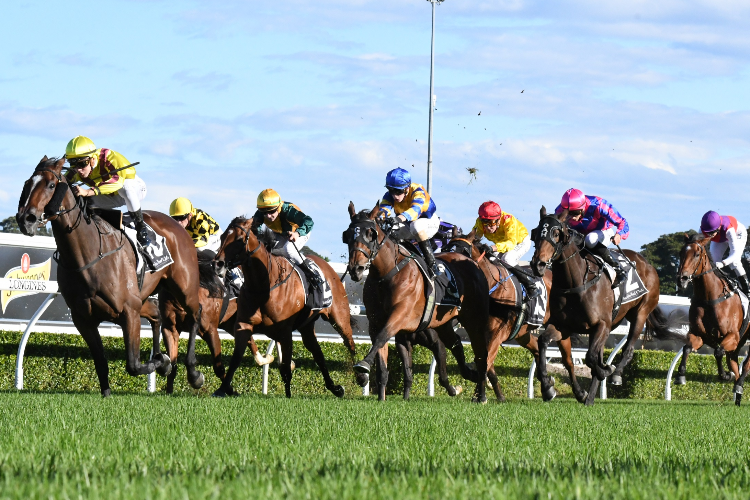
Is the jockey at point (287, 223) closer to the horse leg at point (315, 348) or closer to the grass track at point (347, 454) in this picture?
the horse leg at point (315, 348)

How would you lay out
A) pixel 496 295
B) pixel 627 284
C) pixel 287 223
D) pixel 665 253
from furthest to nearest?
pixel 665 253
pixel 627 284
pixel 496 295
pixel 287 223

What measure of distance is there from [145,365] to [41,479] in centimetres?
476

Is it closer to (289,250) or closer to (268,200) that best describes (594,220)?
(289,250)

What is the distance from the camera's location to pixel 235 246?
849cm

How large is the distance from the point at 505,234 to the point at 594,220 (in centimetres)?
95

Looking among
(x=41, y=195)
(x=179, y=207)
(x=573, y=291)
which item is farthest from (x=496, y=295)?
(x=41, y=195)

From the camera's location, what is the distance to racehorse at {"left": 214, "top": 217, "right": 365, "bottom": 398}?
8.52 meters

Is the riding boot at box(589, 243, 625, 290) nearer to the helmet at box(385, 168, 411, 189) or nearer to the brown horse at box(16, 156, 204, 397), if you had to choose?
the helmet at box(385, 168, 411, 189)

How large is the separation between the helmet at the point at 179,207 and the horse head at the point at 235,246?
1554 mm

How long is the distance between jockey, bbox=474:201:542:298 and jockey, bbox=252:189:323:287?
73.3 inches

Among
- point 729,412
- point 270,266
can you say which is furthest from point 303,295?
point 729,412

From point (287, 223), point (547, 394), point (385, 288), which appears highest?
point (287, 223)

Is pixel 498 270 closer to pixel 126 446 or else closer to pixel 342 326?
pixel 342 326

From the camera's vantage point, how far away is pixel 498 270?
33.0 ft
